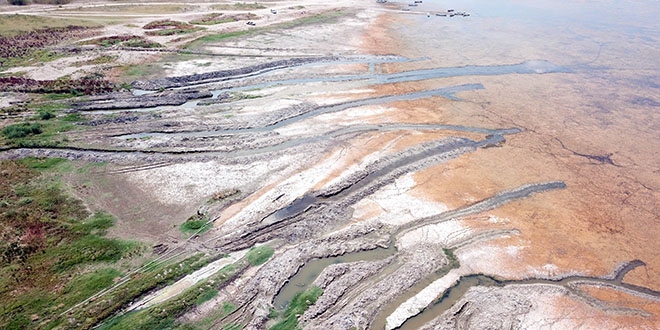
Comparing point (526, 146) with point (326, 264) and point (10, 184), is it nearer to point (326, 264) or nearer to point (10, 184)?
point (326, 264)

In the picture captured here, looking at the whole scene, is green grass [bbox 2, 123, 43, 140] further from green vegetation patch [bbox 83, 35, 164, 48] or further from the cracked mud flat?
green vegetation patch [bbox 83, 35, 164, 48]

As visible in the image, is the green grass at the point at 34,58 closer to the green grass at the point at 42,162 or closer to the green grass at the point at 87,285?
the green grass at the point at 42,162

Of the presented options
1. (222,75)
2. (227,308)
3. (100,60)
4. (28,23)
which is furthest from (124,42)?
(227,308)

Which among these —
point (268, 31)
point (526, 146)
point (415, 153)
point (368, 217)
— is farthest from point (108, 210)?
point (268, 31)

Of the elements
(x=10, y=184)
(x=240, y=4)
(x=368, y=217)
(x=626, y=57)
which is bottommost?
(x=368, y=217)

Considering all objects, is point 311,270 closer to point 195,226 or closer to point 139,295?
point 195,226

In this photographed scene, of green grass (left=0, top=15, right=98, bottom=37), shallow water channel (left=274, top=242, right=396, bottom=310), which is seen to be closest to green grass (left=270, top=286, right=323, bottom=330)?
shallow water channel (left=274, top=242, right=396, bottom=310)
